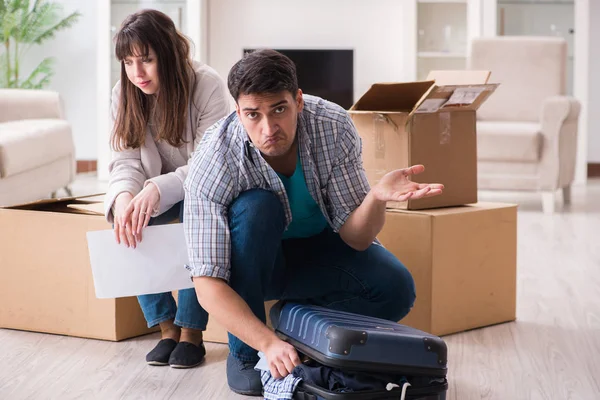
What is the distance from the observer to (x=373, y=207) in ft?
5.31

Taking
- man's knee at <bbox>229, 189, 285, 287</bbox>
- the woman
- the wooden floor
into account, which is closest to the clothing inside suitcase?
man's knee at <bbox>229, 189, 285, 287</bbox>

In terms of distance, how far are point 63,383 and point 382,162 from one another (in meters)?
0.98

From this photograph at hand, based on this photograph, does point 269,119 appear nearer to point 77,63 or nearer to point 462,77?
point 462,77

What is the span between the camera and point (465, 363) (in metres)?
1.97

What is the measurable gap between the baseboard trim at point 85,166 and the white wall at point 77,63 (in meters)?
0.21

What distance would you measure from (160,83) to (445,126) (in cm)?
78

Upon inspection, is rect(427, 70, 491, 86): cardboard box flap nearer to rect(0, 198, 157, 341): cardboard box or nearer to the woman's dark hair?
the woman's dark hair

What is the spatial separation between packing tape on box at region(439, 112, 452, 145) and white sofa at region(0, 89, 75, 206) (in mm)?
2130

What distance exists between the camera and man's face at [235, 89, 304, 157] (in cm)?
153

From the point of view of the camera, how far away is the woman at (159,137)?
1.93m

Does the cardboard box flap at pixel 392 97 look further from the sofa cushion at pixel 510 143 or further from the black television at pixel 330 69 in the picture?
the black television at pixel 330 69

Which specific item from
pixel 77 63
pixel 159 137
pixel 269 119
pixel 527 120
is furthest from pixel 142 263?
pixel 77 63

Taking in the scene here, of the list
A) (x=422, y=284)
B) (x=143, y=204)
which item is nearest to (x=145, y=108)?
(x=143, y=204)

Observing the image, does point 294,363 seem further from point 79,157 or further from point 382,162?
point 79,157
